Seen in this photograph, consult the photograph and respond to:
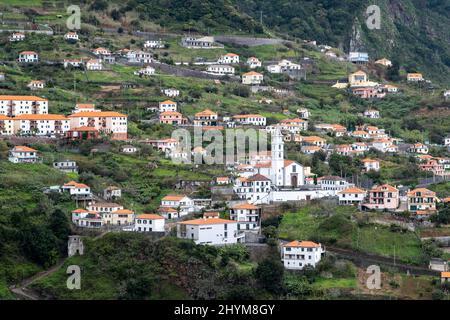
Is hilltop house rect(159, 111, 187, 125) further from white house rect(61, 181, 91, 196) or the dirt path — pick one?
the dirt path

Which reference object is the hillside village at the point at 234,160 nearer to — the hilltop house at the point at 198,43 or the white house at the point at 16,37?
the white house at the point at 16,37

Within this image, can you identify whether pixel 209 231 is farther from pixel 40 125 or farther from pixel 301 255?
pixel 40 125

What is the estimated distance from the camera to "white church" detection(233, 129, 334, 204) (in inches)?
2933

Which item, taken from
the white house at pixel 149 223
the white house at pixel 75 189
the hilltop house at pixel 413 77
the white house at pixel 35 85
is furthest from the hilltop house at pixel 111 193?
the hilltop house at pixel 413 77

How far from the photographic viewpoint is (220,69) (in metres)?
107

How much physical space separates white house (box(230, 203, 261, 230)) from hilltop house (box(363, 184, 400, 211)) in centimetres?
621

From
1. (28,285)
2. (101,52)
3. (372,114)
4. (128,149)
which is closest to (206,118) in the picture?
(128,149)

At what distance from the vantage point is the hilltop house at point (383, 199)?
73062 millimetres

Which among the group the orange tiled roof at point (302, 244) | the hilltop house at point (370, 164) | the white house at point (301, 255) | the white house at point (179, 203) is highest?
the hilltop house at point (370, 164)

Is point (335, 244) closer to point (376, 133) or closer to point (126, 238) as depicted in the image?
point (126, 238)

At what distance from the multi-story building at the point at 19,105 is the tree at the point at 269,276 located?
2805 centimetres

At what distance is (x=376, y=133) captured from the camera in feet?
313

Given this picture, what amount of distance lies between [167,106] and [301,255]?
28.5m

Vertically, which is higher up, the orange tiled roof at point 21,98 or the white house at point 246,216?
the orange tiled roof at point 21,98
